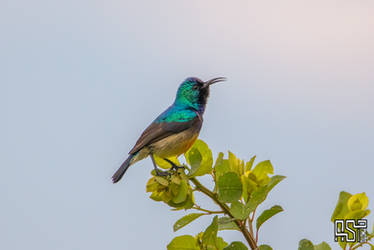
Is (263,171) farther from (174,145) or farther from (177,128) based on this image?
(177,128)

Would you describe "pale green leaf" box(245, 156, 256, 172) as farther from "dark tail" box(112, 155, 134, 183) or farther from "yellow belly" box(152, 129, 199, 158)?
"dark tail" box(112, 155, 134, 183)

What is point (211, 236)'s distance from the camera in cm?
259

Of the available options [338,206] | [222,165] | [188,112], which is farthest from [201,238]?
[188,112]

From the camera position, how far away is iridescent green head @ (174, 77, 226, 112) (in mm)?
6191

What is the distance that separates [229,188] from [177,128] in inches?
118

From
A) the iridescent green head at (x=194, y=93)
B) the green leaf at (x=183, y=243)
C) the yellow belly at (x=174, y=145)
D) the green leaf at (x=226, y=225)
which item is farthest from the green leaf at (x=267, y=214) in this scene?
the iridescent green head at (x=194, y=93)

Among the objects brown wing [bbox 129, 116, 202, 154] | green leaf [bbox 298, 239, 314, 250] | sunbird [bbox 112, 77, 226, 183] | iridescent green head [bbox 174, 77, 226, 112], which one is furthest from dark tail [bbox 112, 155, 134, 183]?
green leaf [bbox 298, 239, 314, 250]

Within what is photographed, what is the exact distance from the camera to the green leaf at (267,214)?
275 centimetres

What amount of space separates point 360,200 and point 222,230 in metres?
0.79

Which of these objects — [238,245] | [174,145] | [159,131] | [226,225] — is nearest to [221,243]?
[226,225]

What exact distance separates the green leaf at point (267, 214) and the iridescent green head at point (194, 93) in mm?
3444

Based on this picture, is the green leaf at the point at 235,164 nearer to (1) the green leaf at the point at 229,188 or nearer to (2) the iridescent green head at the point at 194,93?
(1) the green leaf at the point at 229,188

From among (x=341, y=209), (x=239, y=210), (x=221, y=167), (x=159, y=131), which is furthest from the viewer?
(x=159, y=131)

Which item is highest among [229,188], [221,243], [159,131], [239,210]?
[159,131]
